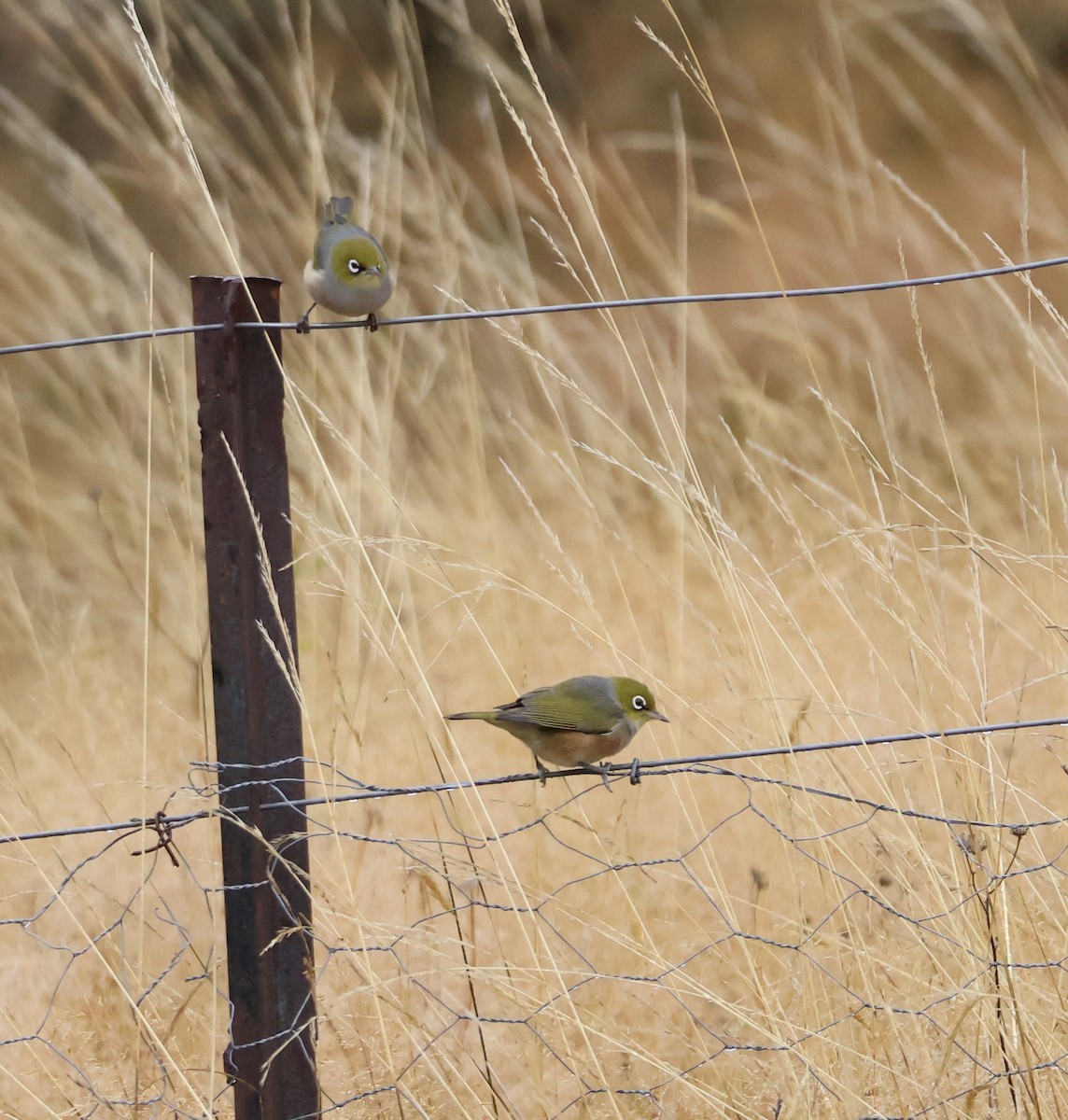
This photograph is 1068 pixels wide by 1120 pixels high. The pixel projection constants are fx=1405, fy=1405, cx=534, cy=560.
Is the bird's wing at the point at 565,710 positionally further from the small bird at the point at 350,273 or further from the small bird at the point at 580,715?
the small bird at the point at 350,273

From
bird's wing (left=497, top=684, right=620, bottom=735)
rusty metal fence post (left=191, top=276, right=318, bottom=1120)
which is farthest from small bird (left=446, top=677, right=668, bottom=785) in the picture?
rusty metal fence post (left=191, top=276, right=318, bottom=1120)

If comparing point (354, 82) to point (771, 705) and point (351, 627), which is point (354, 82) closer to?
point (351, 627)

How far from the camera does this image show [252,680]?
1.84 meters

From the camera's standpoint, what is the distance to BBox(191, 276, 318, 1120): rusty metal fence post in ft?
6.05

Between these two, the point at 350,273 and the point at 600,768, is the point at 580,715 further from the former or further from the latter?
the point at 350,273

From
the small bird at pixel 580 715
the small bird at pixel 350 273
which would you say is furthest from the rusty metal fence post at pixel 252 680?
the small bird at pixel 350 273

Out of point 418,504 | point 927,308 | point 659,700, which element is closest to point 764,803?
point 659,700

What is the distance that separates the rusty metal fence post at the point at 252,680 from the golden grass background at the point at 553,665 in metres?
0.08

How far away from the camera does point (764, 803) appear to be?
3.02 metres

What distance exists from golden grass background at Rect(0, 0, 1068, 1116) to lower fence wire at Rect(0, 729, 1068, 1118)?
17mm

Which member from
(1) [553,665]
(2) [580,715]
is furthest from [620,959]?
(1) [553,665]

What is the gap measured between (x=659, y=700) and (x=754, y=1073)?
117 cm

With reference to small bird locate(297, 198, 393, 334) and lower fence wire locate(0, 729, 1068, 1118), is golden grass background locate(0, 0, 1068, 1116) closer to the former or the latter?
lower fence wire locate(0, 729, 1068, 1118)

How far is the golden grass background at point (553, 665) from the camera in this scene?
2.11m
